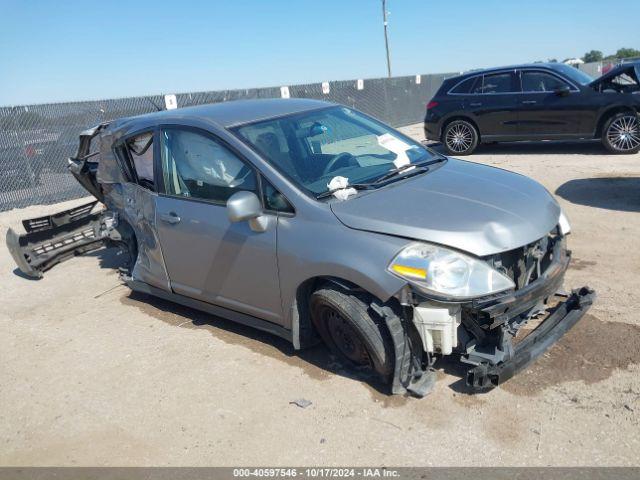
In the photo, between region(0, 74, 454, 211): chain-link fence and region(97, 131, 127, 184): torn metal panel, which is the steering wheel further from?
region(0, 74, 454, 211): chain-link fence

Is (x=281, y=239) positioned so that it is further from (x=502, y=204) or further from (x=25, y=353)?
(x=25, y=353)

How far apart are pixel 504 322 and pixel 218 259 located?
208 centimetres

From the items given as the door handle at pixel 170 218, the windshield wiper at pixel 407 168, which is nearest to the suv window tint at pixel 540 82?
the windshield wiper at pixel 407 168

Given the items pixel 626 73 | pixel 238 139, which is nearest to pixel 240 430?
pixel 238 139

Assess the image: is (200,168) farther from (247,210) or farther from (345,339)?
(345,339)

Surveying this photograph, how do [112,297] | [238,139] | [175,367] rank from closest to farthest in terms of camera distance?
[238,139]
[175,367]
[112,297]

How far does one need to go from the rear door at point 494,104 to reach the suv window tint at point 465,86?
10 centimetres

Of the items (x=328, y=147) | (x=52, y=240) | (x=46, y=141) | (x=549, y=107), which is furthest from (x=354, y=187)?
(x=46, y=141)

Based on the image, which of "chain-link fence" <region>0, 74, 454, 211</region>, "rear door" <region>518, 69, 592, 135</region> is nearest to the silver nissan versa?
"chain-link fence" <region>0, 74, 454, 211</region>

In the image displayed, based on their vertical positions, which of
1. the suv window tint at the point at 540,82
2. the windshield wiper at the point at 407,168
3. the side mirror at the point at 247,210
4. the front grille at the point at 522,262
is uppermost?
the suv window tint at the point at 540,82

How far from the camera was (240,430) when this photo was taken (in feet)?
10.8

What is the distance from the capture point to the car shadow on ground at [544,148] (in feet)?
35.6

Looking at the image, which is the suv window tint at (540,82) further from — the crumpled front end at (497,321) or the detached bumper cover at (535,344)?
the crumpled front end at (497,321)

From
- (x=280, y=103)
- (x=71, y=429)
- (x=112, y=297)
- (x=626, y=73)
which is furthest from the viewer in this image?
(x=626, y=73)
